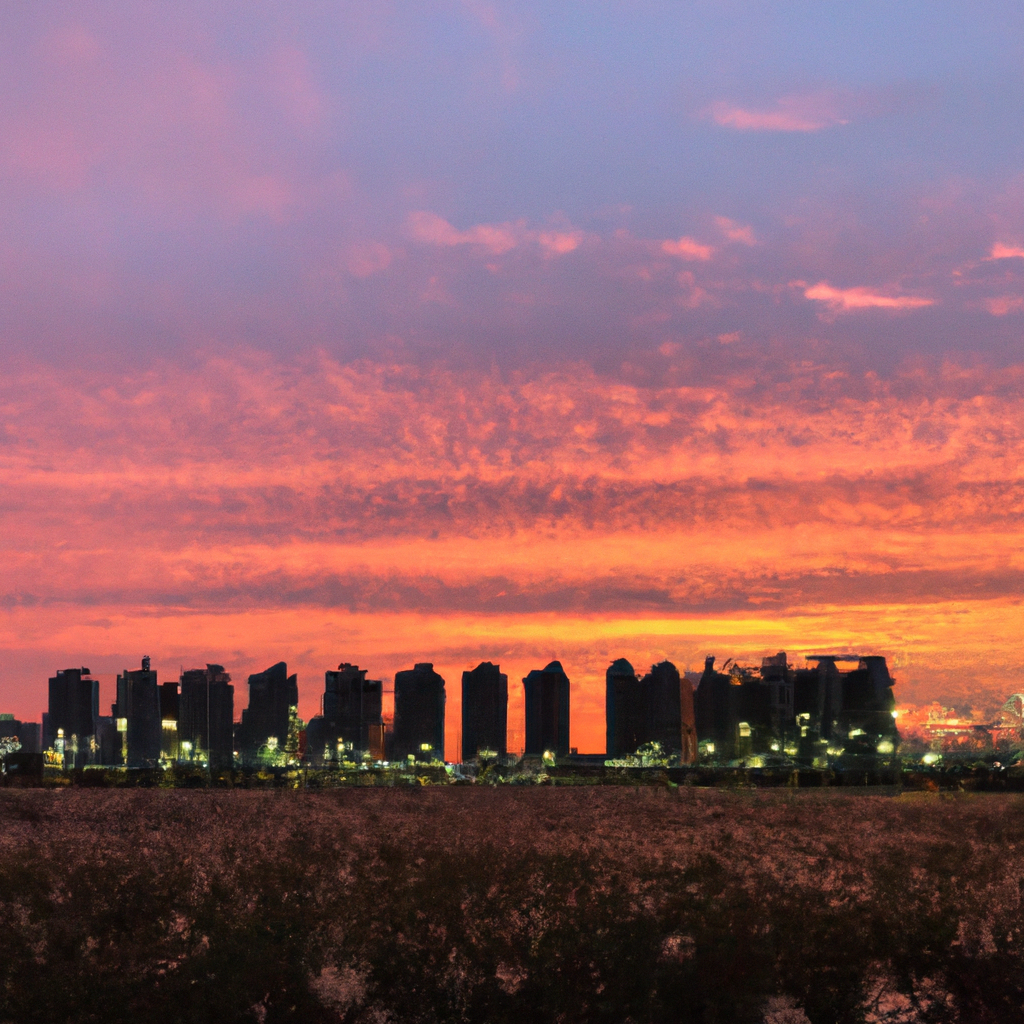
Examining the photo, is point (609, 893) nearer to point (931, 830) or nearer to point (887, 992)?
point (887, 992)

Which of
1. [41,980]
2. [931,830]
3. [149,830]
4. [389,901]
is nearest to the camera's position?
[41,980]

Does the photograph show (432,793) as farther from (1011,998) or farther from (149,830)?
(1011,998)

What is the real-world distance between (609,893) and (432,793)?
27.9 feet

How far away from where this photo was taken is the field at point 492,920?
2255 cm

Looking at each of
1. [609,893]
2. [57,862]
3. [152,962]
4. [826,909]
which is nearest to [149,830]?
[57,862]

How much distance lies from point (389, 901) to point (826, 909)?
904 cm

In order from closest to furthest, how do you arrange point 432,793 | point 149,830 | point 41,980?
point 41,980 < point 149,830 < point 432,793

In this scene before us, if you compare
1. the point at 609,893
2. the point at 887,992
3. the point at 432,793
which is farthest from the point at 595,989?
the point at 432,793

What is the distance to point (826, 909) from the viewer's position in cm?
2503

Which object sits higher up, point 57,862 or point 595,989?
point 57,862

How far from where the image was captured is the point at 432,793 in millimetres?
32156

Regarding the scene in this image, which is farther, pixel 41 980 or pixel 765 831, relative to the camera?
pixel 765 831

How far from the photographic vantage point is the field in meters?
22.5

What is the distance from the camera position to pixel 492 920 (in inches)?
939
